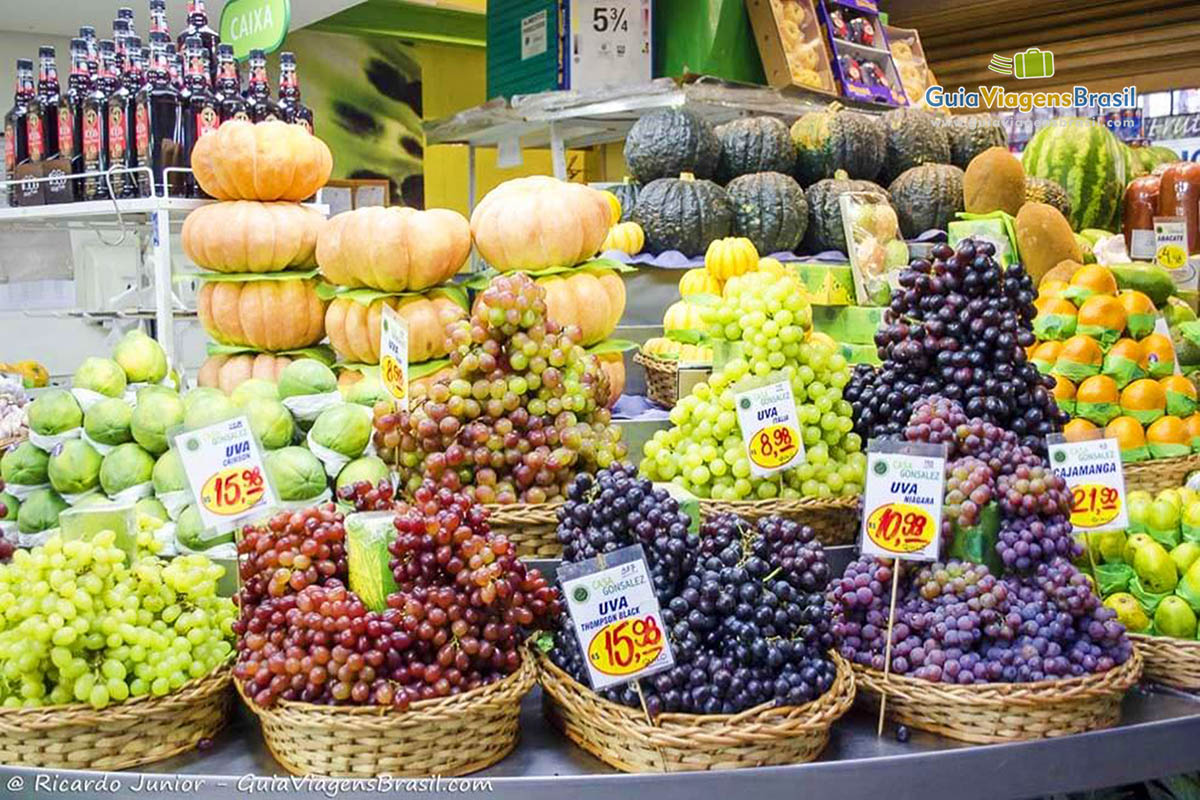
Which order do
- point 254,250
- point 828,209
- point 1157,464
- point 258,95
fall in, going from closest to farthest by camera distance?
1. point 1157,464
2. point 254,250
3. point 258,95
4. point 828,209

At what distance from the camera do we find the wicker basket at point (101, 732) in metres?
1.47

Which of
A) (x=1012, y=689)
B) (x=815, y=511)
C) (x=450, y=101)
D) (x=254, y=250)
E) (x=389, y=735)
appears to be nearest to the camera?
(x=389, y=735)

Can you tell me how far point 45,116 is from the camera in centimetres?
342

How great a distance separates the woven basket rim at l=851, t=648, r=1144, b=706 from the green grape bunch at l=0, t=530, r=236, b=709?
3.24ft

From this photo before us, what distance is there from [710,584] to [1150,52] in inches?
205

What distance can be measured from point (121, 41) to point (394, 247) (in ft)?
4.69

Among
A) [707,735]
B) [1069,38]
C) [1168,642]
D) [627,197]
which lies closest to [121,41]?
[627,197]

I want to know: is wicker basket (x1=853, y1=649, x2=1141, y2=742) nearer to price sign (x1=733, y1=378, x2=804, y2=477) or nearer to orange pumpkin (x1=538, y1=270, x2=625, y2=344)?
price sign (x1=733, y1=378, x2=804, y2=477)

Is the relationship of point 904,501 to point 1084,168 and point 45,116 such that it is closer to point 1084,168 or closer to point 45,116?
point 1084,168

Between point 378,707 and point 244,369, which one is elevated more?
point 244,369

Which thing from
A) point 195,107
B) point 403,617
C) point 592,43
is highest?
point 592,43

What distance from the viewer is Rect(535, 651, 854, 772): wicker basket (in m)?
1.45

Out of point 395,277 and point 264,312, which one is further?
point 264,312

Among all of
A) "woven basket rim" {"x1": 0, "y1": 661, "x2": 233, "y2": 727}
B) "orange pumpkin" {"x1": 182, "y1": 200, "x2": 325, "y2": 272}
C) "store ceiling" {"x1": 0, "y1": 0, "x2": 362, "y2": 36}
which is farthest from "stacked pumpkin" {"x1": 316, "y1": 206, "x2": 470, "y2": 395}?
"store ceiling" {"x1": 0, "y1": 0, "x2": 362, "y2": 36}
